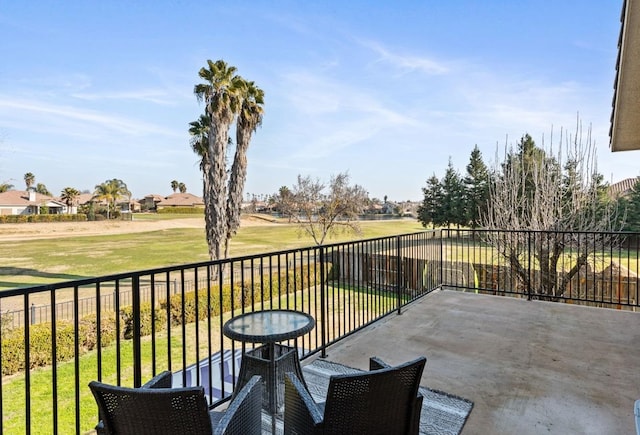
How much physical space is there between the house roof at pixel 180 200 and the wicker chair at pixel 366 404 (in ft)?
169

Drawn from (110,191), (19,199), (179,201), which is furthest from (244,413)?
(179,201)

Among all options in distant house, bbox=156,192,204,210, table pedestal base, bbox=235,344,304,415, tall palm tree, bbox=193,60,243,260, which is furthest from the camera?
distant house, bbox=156,192,204,210

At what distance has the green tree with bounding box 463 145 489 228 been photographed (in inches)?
951

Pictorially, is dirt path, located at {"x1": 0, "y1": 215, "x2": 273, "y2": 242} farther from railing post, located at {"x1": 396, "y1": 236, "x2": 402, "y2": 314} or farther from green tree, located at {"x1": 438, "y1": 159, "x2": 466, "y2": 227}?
railing post, located at {"x1": 396, "y1": 236, "x2": 402, "y2": 314}

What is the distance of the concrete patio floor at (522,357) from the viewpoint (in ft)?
7.32

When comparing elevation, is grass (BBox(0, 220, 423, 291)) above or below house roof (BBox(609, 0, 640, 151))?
below

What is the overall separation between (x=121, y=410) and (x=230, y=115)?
15383 millimetres

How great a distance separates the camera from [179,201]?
171 feet

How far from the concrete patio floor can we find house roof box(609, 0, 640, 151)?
7.40 feet

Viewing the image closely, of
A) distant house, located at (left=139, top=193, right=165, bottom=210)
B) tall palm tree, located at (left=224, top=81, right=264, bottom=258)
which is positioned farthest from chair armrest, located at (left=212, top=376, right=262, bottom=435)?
distant house, located at (left=139, top=193, right=165, bottom=210)

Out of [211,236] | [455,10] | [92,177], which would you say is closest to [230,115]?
[211,236]

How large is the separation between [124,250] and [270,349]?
30.3m

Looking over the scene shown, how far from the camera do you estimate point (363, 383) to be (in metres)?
1.17

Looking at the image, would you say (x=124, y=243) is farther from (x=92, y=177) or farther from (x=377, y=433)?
(x=377, y=433)
